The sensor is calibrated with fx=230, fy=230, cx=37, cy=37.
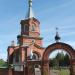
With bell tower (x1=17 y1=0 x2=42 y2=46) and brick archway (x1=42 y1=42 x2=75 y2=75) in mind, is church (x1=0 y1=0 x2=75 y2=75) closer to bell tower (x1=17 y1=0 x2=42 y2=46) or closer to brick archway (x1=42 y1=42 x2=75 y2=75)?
bell tower (x1=17 y1=0 x2=42 y2=46)

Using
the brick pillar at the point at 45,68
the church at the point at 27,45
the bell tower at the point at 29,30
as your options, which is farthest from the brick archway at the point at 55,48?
the bell tower at the point at 29,30

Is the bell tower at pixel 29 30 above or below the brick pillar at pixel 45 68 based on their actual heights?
above

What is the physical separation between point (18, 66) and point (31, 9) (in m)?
12.9

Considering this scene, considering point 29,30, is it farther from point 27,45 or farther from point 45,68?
point 45,68

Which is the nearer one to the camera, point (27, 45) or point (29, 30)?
point (27, 45)

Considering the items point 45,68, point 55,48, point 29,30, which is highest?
point 29,30

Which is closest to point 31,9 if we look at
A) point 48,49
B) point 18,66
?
point 18,66

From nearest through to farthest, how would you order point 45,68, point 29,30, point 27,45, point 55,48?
point 55,48 → point 45,68 → point 27,45 → point 29,30

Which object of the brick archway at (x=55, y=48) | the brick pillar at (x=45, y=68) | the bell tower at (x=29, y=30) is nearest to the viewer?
the brick archway at (x=55, y=48)

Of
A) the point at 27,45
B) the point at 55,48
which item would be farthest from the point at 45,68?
the point at 27,45

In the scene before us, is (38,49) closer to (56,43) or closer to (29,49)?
(29,49)

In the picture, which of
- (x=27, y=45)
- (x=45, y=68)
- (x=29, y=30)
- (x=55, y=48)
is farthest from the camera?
(x=29, y=30)

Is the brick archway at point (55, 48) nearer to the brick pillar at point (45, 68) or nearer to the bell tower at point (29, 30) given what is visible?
the brick pillar at point (45, 68)

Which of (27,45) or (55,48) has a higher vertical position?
(27,45)
